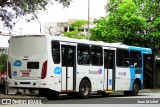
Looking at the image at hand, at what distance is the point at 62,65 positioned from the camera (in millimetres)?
19781

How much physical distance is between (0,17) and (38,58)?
A: 12.0 ft

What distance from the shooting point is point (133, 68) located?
998 inches

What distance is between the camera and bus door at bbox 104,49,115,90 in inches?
903

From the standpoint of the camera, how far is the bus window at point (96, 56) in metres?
21.9

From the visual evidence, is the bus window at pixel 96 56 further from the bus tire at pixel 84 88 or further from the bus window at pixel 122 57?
the bus window at pixel 122 57

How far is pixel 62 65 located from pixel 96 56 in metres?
2.93

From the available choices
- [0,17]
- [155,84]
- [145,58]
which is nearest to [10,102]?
[0,17]

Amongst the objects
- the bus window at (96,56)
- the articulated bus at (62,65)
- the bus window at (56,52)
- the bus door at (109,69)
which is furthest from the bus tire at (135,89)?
the bus window at (56,52)

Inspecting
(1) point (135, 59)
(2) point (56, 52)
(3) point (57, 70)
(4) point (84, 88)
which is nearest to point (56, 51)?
(2) point (56, 52)

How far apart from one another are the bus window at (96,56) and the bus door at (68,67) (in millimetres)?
1608

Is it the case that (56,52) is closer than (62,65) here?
Yes

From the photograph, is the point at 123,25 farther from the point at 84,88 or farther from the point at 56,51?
the point at 56,51

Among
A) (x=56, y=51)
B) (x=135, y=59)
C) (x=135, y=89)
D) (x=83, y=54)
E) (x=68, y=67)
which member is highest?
(x=56, y=51)

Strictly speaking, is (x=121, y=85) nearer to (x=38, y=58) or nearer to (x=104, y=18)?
(x=38, y=58)
